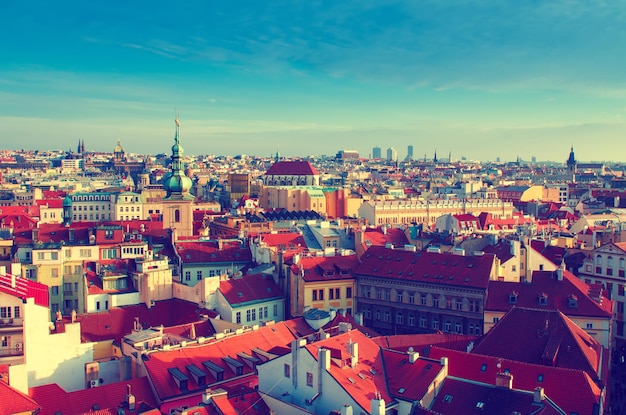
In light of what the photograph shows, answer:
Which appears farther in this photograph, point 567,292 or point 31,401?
point 567,292

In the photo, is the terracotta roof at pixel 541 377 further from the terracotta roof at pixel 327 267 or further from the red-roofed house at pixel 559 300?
the terracotta roof at pixel 327 267

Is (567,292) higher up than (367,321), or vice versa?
(567,292)

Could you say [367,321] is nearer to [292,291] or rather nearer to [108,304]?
[292,291]

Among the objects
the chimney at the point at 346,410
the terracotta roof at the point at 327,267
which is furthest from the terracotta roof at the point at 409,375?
the terracotta roof at the point at 327,267

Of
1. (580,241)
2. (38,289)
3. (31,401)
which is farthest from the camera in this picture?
(580,241)

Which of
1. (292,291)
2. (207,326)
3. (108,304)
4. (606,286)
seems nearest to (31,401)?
(207,326)

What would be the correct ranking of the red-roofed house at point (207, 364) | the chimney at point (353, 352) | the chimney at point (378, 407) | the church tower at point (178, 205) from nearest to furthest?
the chimney at point (378, 407) → the chimney at point (353, 352) → the red-roofed house at point (207, 364) → the church tower at point (178, 205)

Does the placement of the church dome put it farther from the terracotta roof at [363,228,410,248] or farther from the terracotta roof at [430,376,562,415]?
the terracotta roof at [430,376,562,415]

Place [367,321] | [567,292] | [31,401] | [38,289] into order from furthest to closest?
[367,321] → [567,292] → [38,289] → [31,401]
